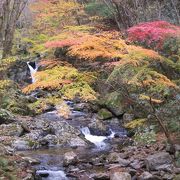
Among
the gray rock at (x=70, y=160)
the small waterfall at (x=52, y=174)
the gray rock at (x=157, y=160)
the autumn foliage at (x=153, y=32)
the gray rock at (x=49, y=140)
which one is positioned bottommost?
the gray rock at (x=49, y=140)

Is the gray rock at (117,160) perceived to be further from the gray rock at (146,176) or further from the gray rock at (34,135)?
the gray rock at (34,135)

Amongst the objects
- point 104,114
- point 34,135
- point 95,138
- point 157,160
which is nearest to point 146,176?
point 157,160

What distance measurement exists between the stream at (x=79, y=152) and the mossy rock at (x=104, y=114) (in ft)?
0.91

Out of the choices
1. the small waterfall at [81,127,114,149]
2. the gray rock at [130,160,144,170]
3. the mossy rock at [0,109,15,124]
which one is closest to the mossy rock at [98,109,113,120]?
the small waterfall at [81,127,114,149]

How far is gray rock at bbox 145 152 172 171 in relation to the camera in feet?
33.3

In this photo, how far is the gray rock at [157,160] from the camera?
1015 centimetres

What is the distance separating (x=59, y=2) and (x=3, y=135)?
Answer: 1266 centimetres

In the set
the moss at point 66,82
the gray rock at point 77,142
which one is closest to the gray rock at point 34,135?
the gray rock at point 77,142

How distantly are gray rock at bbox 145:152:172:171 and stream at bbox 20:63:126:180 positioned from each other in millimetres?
1419

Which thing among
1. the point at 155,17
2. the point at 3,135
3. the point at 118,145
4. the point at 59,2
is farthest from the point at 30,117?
the point at 59,2

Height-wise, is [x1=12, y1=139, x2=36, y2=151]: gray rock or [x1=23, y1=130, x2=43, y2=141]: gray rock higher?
[x1=12, y1=139, x2=36, y2=151]: gray rock

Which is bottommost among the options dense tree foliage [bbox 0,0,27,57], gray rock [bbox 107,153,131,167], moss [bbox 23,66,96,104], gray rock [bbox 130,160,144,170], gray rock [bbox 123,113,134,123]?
gray rock [bbox 123,113,134,123]

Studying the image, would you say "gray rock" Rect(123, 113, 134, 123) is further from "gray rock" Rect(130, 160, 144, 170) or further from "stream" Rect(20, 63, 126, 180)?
"gray rock" Rect(130, 160, 144, 170)

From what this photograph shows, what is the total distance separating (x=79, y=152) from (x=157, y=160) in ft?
10.8
